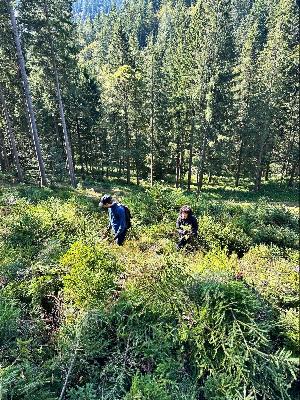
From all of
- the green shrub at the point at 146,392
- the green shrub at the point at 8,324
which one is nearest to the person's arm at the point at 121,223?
the green shrub at the point at 8,324

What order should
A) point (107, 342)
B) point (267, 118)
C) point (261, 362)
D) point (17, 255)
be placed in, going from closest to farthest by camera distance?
point (261, 362) → point (107, 342) → point (17, 255) → point (267, 118)

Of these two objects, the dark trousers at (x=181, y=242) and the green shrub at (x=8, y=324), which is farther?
the dark trousers at (x=181, y=242)

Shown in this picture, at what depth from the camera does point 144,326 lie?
539 centimetres

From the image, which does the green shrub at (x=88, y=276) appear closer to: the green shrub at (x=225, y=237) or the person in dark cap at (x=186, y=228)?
the person in dark cap at (x=186, y=228)

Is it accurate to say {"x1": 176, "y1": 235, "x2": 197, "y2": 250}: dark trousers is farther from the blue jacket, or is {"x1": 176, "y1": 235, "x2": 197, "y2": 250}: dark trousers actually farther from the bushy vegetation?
the blue jacket

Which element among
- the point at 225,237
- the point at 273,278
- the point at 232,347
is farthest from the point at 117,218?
the point at 232,347

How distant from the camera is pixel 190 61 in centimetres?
2903

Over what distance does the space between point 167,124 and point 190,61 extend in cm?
631

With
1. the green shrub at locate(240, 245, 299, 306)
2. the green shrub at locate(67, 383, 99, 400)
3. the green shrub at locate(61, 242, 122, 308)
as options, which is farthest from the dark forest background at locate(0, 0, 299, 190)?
the green shrub at locate(67, 383, 99, 400)

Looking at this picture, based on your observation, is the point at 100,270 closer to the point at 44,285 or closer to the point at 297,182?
the point at 44,285

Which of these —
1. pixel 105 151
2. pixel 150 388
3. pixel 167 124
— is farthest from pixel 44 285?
pixel 105 151

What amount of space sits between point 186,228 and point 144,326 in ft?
10.4

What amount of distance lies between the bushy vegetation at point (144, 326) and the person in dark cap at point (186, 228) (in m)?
0.62

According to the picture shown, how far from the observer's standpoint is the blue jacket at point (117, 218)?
26.6 feet
